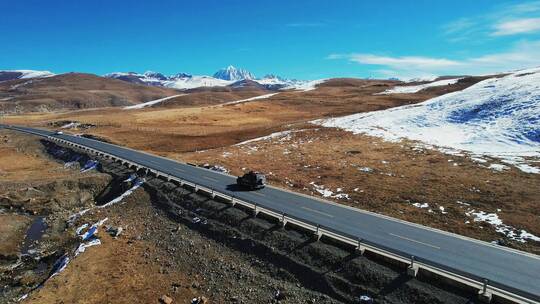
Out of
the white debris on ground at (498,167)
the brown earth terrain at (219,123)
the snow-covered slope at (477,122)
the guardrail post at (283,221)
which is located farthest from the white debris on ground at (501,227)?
the brown earth terrain at (219,123)

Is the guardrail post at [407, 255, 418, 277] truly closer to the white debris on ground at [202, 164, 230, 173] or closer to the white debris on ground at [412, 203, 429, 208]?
the white debris on ground at [412, 203, 429, 208]

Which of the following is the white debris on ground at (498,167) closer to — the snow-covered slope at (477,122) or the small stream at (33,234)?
the snow-covered slope at (477,122)

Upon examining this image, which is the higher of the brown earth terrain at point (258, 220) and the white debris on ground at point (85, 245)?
A: the brown earth terrain at point (258, 220)

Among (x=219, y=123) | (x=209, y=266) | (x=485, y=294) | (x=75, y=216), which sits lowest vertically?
(x=75, y=216)

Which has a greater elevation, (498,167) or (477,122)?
(477,122)

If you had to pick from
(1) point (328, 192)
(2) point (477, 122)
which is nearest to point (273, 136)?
(2) point (477, 122)

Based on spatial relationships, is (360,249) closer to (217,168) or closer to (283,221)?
(283,221)

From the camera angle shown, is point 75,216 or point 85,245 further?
point 75,216

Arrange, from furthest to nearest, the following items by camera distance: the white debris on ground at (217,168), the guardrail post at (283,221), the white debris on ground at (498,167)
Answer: the white debris on ground at (217,168)
the white debris on ground at (498,167)
the guardrail post at (283,221)

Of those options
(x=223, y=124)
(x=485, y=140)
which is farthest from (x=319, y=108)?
(x=485, y=140)
